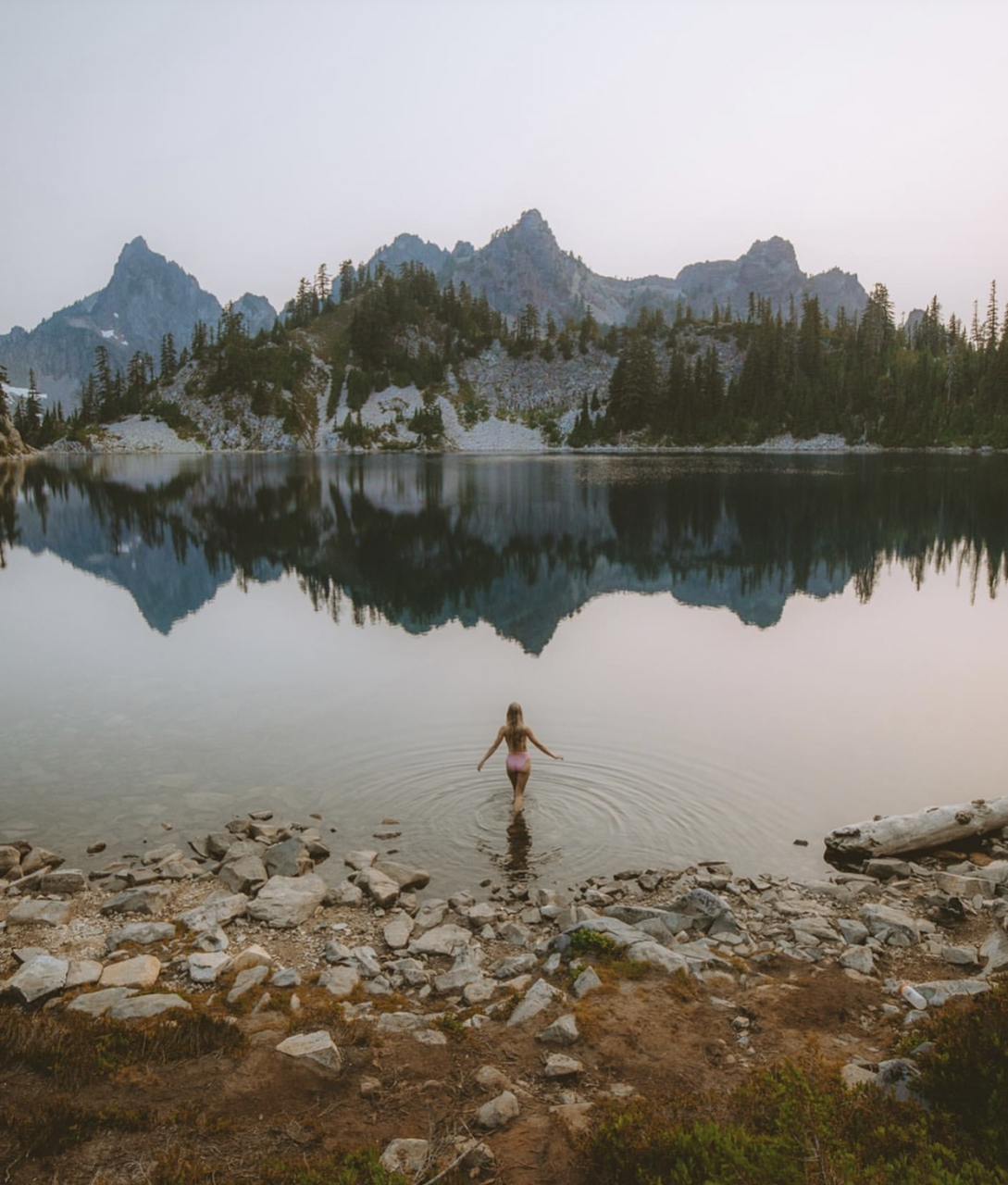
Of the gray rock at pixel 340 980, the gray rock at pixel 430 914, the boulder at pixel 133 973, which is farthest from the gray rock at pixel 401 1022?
the boulder at pixel 133 973

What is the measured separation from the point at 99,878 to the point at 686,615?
1065 inches

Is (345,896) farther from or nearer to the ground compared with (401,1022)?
nearer to the ground

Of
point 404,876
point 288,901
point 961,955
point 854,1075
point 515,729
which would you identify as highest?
point 515,729

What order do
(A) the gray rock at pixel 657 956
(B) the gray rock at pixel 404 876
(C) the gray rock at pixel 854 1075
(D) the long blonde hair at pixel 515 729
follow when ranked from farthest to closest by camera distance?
(D) the long blonde hair at pixel 515 729, (B) the gray rock at pixel 404 876, (A) the gray rock at pixel 657 956, (C) the gray rock at pixel 854 1075

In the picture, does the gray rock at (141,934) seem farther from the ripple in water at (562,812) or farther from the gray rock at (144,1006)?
the ripple in water at (562,812)

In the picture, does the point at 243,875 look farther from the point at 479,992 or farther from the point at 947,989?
the point at 947,989

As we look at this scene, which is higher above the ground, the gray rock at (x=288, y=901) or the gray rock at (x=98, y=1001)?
the gray rock at (x=98, y=1001)

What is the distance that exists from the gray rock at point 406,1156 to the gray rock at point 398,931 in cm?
452

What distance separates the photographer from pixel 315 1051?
823 centimetres

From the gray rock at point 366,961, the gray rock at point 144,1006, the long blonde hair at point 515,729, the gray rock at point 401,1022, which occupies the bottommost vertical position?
the gray rock at point 366,961

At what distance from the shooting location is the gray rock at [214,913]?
1180 cm

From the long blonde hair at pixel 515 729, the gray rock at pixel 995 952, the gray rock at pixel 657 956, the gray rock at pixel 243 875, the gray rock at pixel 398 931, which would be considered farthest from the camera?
the long blonde hair at pixel 515 729

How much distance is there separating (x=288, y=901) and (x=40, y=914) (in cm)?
361

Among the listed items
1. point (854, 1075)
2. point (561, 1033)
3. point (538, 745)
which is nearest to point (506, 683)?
point (538, 745)
